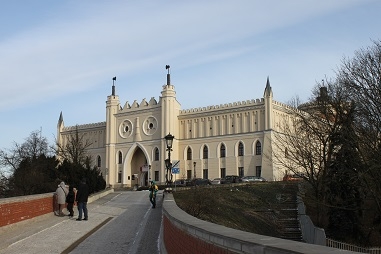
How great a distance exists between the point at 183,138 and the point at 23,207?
181 ft

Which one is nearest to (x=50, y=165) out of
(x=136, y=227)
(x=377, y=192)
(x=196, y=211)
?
(x=196, y=211)

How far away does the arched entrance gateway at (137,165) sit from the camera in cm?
7425

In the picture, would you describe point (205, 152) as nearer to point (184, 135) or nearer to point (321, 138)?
point (184, 135)

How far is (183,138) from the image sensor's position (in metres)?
72.0

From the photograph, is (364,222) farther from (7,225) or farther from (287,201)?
(7,225)

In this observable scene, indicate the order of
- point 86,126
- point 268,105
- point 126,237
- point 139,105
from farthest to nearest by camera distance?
point 86,126 < point 139,105 < point 268,105 < point 126,237

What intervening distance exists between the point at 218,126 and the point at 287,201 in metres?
29.0

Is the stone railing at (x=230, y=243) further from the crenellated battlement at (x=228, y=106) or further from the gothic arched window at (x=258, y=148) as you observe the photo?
the crenellated battlement at (x=228, y=106)

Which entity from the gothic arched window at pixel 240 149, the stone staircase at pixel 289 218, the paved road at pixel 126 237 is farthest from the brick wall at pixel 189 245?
the gothic arched window at pixel 240 149

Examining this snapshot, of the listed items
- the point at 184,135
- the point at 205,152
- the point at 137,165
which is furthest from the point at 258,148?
the point at 137,165

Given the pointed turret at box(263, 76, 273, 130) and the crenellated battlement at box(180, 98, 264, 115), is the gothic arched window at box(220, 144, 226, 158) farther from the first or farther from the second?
the pointed turret at box(263, 76, 273, 130)

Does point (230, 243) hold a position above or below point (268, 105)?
below

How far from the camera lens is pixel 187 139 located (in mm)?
71375

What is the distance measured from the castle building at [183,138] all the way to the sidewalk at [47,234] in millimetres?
42142
